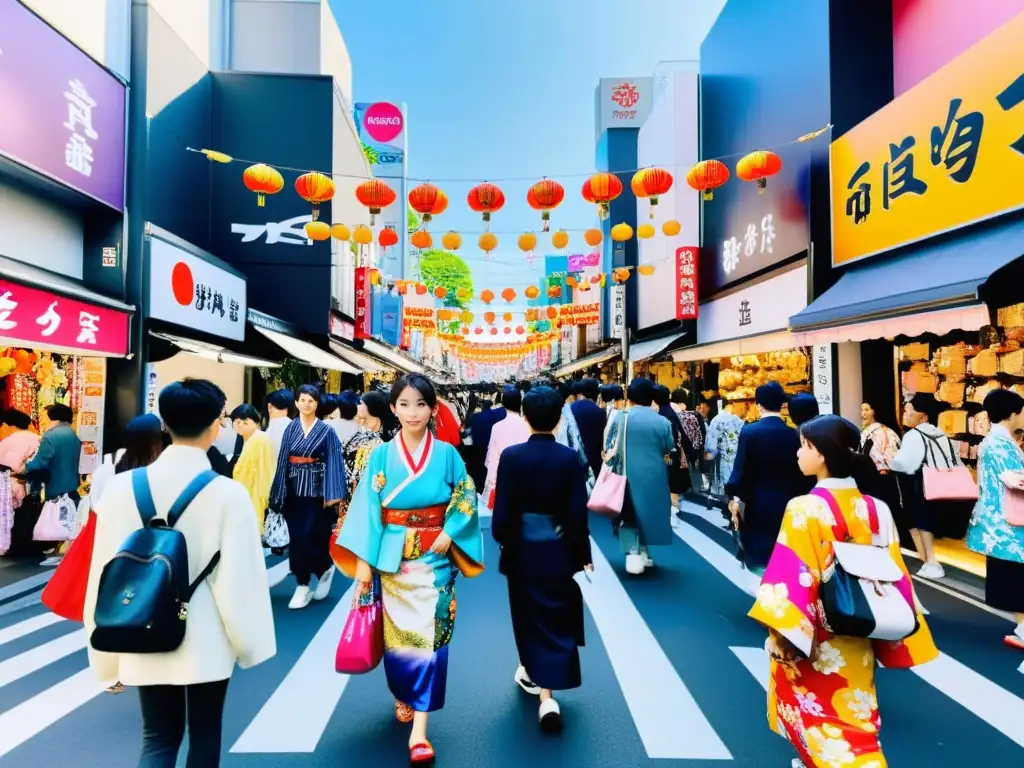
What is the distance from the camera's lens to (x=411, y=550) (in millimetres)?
3354

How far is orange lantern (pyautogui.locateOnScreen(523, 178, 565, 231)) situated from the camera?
10117 millimetres

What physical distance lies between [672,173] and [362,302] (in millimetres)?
10017

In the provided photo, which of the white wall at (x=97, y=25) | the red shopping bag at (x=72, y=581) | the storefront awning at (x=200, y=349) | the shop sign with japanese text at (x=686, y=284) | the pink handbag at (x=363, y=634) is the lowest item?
the pink handbag at (x=363, y=634)

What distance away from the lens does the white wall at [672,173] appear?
54.1 ft

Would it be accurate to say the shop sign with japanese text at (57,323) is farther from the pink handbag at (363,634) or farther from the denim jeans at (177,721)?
the denim jeans at (177,721)

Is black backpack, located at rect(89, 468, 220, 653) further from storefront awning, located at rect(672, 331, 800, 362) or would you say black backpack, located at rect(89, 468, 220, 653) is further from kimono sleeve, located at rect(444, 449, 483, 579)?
storefront awning, located at rect(672, 331, 800, 362)

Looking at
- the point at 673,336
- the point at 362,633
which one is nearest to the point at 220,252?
the point at 673,336

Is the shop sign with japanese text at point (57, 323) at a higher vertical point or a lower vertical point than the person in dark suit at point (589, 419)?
higher

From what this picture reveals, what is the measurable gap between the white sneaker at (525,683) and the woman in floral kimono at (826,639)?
1.67 meters

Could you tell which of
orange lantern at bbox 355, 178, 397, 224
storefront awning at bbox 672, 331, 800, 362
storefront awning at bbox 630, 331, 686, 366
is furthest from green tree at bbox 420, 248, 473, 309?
orange lantern at bbox 355, 178, 397, 224

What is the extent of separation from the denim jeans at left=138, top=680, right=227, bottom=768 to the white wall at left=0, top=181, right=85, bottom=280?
7.52 m

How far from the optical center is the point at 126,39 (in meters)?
10.0

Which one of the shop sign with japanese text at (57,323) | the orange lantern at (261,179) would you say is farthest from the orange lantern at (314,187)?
the shop sign with japanese text at (57,323)

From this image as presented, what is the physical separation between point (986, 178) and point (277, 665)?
8216mm
